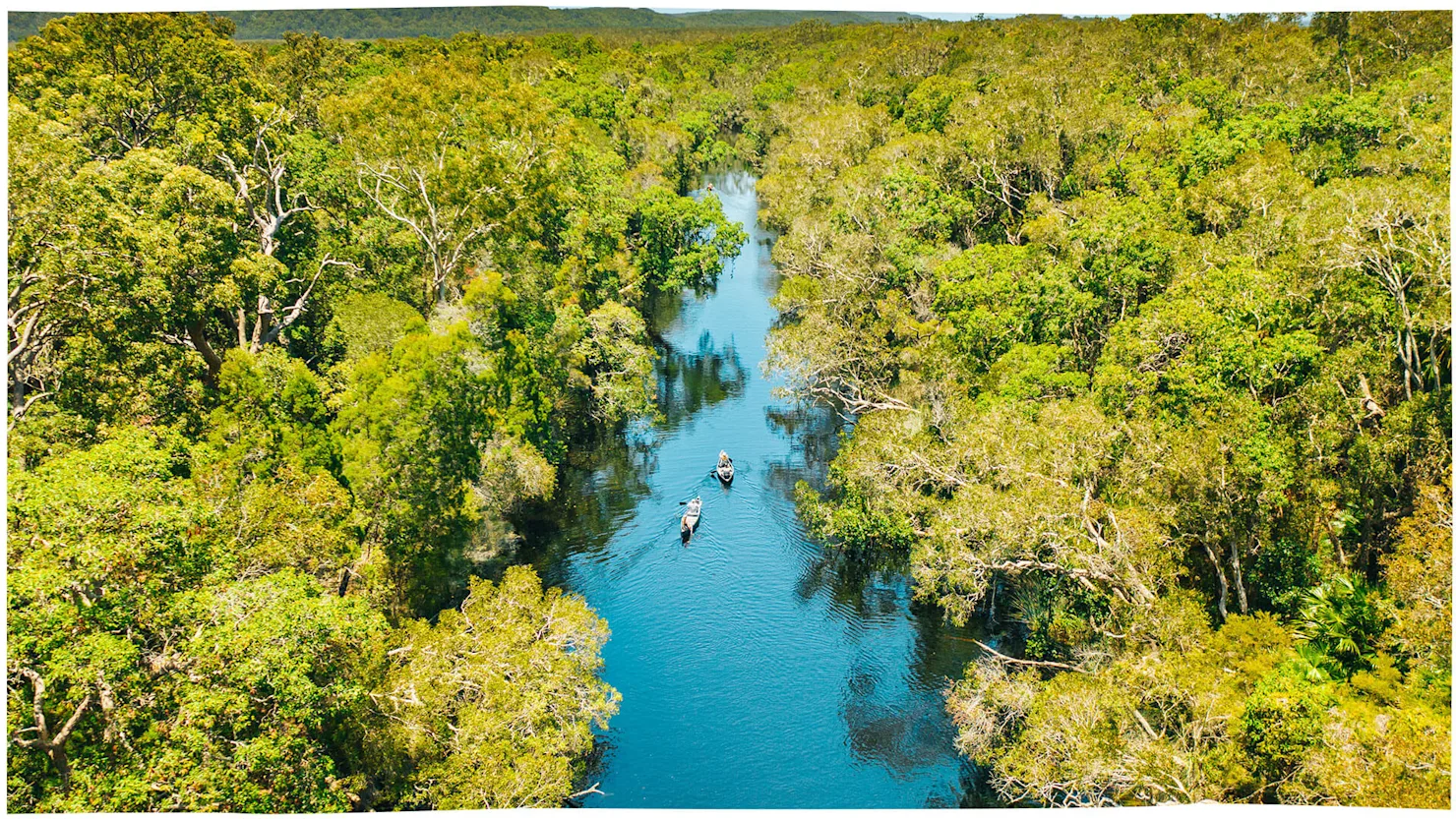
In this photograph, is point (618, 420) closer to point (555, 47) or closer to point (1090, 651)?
point (1090, 651)

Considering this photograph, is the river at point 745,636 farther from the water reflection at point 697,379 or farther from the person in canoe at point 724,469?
the water reflection at point 697,379

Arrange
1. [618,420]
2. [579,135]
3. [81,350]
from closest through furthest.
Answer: [81,350]
[618,420]
[579,135]

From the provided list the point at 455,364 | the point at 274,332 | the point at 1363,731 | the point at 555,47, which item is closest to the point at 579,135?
the point at 274,332

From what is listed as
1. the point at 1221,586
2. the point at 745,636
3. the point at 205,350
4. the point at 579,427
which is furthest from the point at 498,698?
the point at 579,427

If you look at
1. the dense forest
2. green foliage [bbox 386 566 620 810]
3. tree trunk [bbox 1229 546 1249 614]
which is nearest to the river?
the dense forest

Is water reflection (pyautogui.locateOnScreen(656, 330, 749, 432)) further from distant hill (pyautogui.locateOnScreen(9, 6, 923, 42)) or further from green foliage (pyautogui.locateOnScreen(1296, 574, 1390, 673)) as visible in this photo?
green foliage (pyautogui.locateOnScreen(1296, 574, 1390, 673))

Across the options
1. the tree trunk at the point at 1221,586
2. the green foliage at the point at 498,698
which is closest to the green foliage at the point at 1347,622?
the tree trunk at the point at 1221,586
